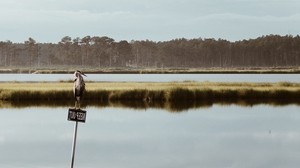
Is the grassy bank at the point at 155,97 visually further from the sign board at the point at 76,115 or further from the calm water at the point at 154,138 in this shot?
the sign board at the point at 76,115

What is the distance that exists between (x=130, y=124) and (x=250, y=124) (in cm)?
798

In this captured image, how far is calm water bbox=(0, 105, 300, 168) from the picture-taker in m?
24.3

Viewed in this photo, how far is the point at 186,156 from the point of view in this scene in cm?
2558

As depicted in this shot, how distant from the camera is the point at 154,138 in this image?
30.7 meters

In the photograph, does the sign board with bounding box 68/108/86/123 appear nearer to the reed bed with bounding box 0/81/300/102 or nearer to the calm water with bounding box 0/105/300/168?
the calm water with bounding box 0/105/300/168

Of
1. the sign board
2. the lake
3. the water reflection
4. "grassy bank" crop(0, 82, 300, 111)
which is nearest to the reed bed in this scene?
"grassy bank" crop(0, 82, 300, 111)

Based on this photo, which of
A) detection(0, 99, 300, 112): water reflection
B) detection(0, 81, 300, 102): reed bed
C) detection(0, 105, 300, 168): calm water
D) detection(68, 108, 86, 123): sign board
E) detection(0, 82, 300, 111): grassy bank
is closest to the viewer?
detection(68, 108, 86, 123): sign board

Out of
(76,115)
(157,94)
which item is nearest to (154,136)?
(76,115)

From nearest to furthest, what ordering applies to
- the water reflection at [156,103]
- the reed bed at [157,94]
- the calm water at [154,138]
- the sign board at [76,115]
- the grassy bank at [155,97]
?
the sign board at [76,115] < the calm water at [154,138] < the water reflection at [156,103] < the grassy bank at [155,97] < the reed bed at [157,94]

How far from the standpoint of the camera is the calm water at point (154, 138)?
79.7 ft

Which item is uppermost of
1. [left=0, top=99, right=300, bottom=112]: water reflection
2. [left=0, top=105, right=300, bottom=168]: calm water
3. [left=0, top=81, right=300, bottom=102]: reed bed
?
[left=0, top=81, right=300, bottom=102]: reed bed

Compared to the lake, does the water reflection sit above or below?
above

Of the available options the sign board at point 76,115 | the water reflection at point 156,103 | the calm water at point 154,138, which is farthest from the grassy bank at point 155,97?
the sign board at point 76,115

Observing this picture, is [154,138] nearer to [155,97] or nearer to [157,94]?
[155,97]
